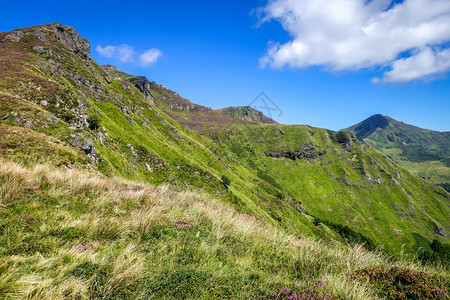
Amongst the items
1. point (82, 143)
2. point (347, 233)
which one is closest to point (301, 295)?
point (82, 143)

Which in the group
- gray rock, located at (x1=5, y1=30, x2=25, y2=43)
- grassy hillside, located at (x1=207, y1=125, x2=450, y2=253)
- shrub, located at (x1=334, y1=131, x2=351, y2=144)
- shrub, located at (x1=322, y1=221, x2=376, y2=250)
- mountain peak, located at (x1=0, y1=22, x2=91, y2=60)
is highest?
mountain peak, located at (x1=0, y1=22, x2=91, y2=60)

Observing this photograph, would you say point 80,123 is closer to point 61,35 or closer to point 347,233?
point 61,35

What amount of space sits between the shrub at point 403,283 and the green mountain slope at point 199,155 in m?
3.29

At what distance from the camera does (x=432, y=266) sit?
8133 mm

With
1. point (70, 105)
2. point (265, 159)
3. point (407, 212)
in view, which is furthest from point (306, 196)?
point (70, 105)

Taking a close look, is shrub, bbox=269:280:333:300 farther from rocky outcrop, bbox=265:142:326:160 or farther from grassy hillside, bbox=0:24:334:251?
rocky outcrop, bbox=265:142:326:160

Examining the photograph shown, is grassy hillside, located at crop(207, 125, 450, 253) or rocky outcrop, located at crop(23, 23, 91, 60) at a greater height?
rocky outcrop, located at crop(23, 23, 91, 60)

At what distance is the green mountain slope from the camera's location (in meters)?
30.6

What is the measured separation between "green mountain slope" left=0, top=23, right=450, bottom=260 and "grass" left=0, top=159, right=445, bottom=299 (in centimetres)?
331

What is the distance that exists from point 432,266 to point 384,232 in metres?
158

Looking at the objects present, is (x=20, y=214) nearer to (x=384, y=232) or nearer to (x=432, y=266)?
(x=432, y=266)

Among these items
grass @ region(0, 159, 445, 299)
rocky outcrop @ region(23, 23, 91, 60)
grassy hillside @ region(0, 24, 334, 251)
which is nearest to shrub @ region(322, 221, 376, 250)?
grassy hillside @ region(0, 24, 334, 251)

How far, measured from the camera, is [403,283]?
5.49 m

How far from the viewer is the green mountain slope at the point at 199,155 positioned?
100 feet
